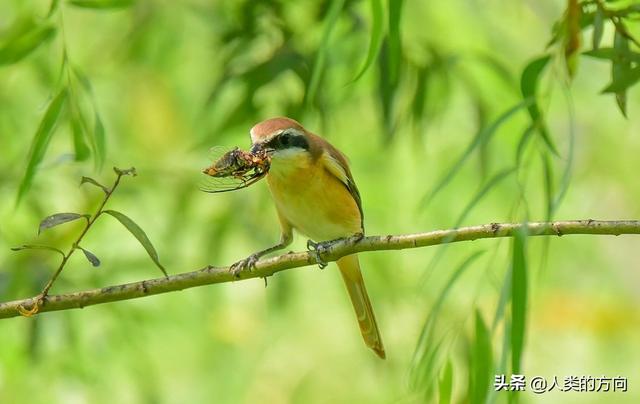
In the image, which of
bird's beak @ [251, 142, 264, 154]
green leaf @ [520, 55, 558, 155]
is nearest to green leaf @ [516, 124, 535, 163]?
green leaf @ [520, 55, 558, 155]

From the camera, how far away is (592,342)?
6.81 m

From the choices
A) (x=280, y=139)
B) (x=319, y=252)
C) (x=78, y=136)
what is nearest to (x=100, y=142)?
(x=78, y=136)

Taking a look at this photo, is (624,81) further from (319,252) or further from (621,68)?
(319,252)

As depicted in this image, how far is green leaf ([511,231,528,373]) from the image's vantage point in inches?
100

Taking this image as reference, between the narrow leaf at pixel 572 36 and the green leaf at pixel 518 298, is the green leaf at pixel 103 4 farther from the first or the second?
the green leaf at pixel 518 298

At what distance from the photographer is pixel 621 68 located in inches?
127

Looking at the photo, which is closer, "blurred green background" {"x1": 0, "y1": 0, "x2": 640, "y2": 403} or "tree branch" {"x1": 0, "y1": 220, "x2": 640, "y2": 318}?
"tree branch" {"x1": 0, "y1": 220, "x2": 640, "y2": 318}

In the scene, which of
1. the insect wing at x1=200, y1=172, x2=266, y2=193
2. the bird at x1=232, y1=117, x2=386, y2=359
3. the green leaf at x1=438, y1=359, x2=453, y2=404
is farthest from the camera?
the bird at x1=232, y1=117, x2=386, y2=359

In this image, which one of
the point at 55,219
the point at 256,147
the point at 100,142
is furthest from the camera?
the point at 256,147

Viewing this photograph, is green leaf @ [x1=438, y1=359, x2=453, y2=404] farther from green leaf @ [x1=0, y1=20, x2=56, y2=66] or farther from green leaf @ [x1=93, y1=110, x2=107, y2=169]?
green leaf @ [x1=0, y1=20, x2=56, y2=66]

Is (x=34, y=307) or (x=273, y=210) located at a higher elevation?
(x=273, y=210)

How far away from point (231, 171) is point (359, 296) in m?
1.33

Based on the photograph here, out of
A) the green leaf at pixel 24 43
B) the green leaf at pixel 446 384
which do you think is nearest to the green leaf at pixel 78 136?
the green leaf at pixel 24 43

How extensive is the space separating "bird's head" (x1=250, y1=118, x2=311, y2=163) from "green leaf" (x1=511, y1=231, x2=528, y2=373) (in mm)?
1398
